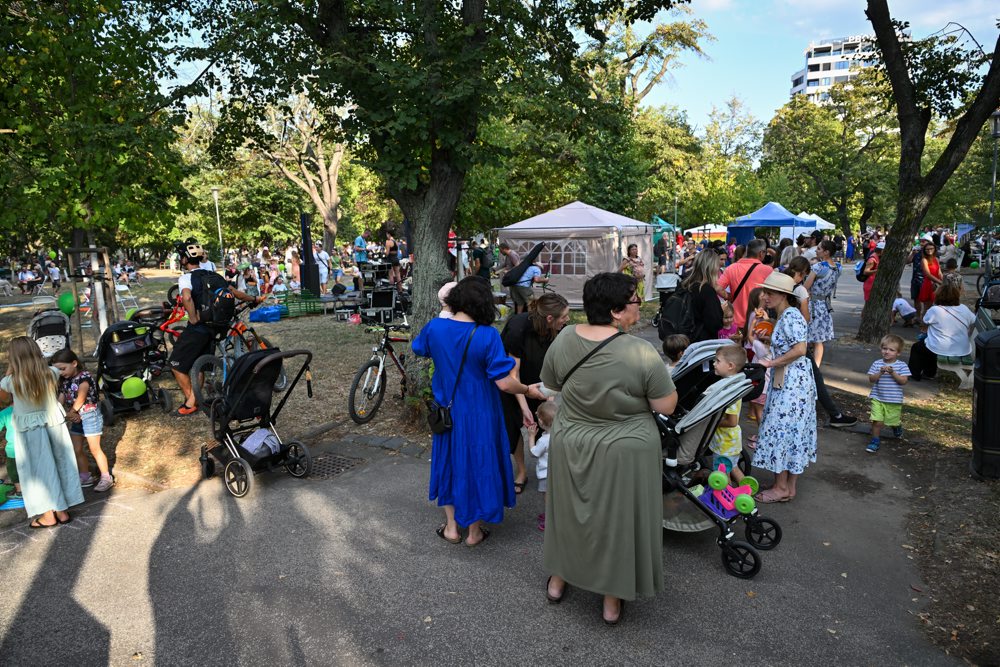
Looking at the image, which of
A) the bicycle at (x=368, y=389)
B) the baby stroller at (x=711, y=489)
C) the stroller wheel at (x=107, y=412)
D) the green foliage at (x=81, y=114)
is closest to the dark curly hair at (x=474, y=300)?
the baby stroller at (x=711, y=489)

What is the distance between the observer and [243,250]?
168ft

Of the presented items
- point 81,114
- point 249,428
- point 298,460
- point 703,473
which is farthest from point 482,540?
point 81,114

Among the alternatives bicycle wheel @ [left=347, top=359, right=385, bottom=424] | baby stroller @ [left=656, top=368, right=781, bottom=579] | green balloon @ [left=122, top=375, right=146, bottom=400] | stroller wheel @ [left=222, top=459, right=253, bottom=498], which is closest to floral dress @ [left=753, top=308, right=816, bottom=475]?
baby stroller @ [left=656, top=368, right=781, bottom=579]

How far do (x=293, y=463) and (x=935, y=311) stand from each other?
7.62 meters

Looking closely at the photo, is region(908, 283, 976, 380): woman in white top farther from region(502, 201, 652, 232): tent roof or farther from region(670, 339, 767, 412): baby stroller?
region(502, 201, 652, 232): tent roof

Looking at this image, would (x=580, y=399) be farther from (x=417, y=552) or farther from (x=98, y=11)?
(x=98, y=11)

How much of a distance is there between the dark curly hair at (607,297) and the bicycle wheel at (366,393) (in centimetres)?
460

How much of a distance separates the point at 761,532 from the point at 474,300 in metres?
2.42

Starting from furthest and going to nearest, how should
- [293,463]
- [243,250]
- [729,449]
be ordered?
[243,250] → [293,463] → [729,449]

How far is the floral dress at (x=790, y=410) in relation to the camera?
186 inches

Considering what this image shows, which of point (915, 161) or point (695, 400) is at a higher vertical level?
point (915, 161)

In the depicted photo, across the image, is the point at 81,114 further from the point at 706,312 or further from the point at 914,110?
the point at 914,110

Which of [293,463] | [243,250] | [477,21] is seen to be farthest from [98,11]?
[243,250]

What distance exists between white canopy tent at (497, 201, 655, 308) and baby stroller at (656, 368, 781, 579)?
13.1m
